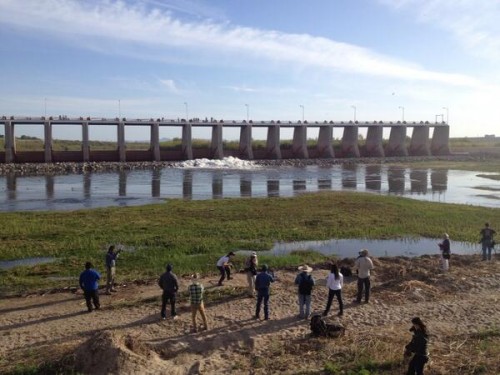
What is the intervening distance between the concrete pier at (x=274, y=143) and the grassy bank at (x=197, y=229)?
5058 centimetres

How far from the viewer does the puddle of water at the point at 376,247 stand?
68.1 feet

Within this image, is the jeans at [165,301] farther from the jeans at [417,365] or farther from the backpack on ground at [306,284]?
the jeans at [417,365]

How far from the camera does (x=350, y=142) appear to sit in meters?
94.1

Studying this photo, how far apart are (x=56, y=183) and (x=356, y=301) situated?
4438 cm

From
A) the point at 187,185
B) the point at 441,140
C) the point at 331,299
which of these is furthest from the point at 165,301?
the point at 441,140

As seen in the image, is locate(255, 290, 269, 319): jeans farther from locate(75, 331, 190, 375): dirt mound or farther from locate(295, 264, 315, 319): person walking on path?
locate(75, 331, 190, 375): dirt mound

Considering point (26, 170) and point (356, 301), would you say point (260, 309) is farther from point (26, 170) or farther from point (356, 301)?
point (26, 170)

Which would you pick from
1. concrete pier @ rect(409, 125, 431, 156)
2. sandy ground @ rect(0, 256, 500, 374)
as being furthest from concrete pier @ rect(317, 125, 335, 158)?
sandy ground @ rect(0, 256, 500, 374)

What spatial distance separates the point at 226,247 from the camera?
2100 cm

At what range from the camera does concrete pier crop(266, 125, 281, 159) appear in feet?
284

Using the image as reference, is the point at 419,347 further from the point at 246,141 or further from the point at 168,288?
the point at 246,141

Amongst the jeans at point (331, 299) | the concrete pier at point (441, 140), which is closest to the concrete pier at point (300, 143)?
the concrete pier at point (441, 140)

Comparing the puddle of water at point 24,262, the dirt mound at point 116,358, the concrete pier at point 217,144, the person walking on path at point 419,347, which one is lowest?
the puddle of water at point 24,262

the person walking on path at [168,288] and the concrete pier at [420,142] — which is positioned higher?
the concrete pier at [420,142]
